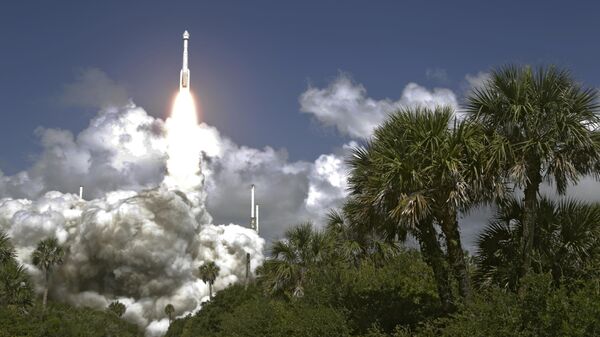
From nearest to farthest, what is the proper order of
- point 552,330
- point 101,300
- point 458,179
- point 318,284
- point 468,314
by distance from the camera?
1. point 552,330
2. point 468,314
3. point 458,179
4. point 318,284
5. point 101,300

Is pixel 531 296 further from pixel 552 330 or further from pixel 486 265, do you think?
pixel 486 265

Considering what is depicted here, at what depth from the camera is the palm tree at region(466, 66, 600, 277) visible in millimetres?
15789

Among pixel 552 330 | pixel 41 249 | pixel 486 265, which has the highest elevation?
pixel 41 249

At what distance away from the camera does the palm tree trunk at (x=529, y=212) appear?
15.8m

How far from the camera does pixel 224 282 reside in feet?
423

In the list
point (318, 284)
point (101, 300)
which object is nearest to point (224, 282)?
point (101, 300)

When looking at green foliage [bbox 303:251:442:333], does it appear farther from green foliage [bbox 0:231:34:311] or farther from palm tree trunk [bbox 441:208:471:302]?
green foliage [bbox 0:231:34:311]

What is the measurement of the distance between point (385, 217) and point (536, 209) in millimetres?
3518

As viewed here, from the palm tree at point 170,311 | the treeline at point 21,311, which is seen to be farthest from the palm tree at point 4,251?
the palm tree at point 170,311

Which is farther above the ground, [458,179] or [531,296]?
[458,179]

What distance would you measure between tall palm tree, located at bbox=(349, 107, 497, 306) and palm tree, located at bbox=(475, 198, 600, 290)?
83cm

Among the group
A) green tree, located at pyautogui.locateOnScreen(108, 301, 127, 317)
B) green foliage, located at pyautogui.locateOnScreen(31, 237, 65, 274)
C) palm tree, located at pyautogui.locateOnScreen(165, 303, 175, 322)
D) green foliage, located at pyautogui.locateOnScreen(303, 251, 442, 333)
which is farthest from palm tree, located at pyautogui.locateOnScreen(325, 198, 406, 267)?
palm tree, located at pyautogui.locateOnScreen(165, 303, 175, 322)

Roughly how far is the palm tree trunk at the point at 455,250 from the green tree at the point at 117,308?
97356mm

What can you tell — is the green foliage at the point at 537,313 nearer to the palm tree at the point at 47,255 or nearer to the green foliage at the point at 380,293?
the green foliage at the point at 380,293
